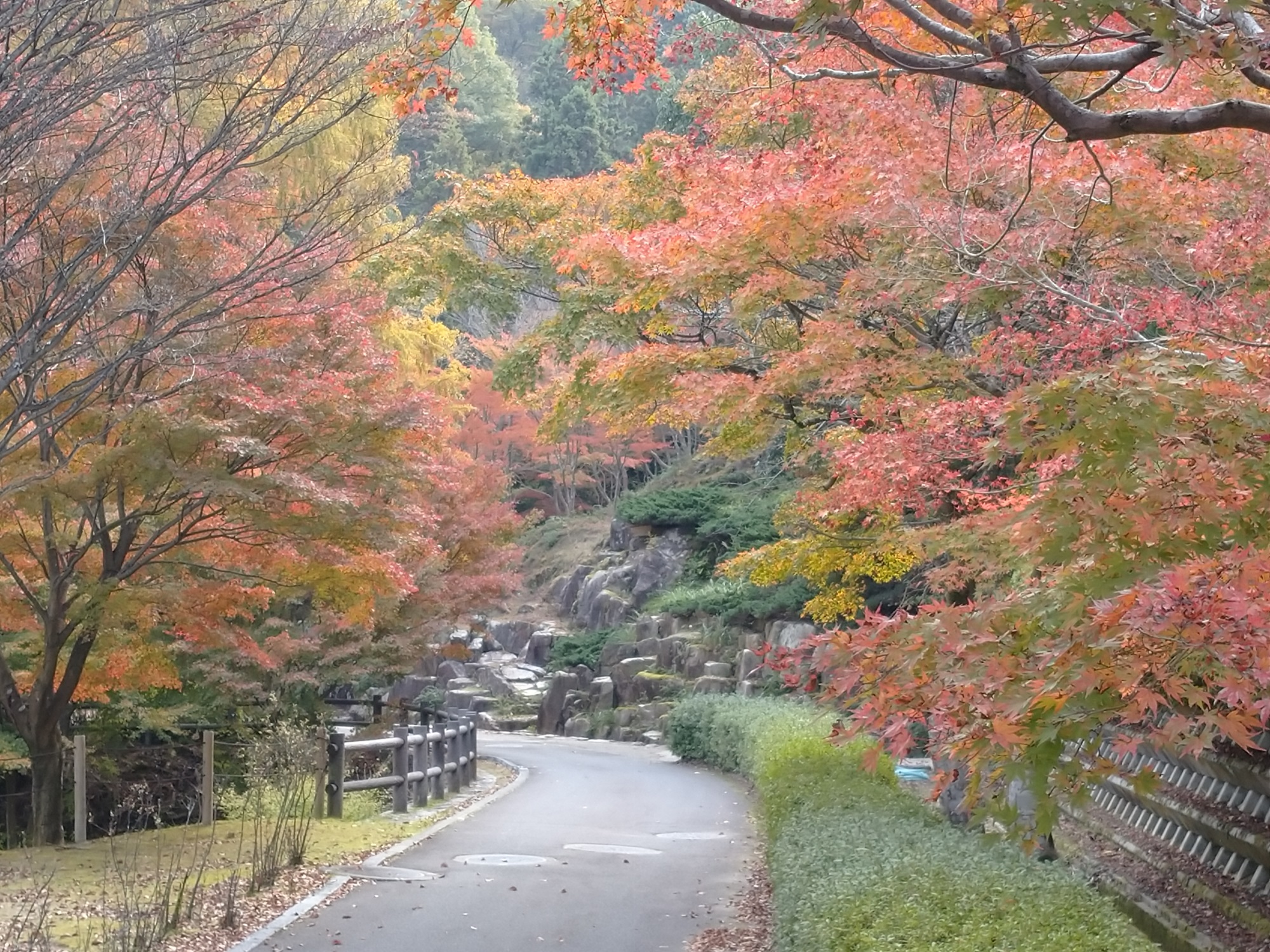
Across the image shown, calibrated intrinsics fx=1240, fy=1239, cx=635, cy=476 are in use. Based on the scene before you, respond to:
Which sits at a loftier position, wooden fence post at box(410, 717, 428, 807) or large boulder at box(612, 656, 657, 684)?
large boulder at box(612, 656, 657, 684)

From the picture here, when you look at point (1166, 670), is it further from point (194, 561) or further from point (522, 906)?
point (194, 561)

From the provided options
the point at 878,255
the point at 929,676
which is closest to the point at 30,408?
the point at 929,676

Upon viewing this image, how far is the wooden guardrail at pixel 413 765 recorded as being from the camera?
12.9 metres

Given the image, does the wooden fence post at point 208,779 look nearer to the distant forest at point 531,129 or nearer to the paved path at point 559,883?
the paved path at point 559,883

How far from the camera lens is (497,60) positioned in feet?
150

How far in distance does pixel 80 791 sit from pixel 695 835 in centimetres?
621

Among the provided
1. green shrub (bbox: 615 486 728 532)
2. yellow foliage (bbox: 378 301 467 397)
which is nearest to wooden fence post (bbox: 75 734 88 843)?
yellow foliage (bbox: 378 301 467 397)

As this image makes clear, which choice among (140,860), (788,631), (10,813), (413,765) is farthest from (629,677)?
(140,860)

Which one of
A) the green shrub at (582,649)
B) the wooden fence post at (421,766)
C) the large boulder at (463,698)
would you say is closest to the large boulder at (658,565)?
the green shrub at (582,649)

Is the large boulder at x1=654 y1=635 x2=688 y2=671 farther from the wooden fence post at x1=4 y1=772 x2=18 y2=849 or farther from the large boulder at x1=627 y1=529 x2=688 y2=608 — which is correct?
the wooden fence post at x1=4 y1=772 x2=18 y2=849

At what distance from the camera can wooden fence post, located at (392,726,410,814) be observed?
44.7 feet

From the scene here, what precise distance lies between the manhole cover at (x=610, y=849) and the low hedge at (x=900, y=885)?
1.13m

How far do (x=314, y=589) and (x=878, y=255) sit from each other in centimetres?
706

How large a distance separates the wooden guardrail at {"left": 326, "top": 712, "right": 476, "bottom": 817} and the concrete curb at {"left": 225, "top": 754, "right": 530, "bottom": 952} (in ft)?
1.67
